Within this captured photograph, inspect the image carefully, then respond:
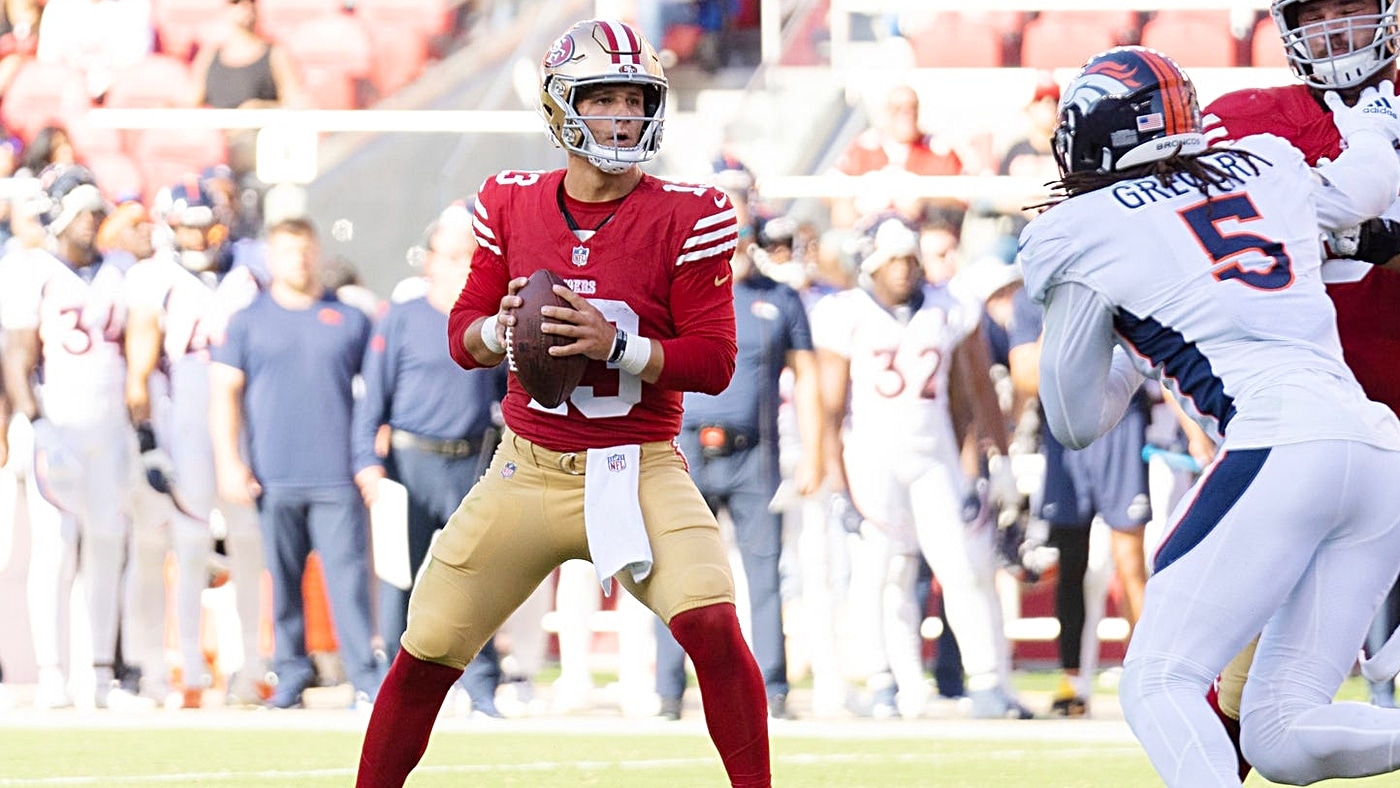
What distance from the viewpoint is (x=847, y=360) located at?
7434 mm

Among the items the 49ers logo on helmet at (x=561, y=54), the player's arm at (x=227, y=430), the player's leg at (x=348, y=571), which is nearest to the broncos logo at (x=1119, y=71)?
the 49ers logo on helmet at (x=561, y=54)

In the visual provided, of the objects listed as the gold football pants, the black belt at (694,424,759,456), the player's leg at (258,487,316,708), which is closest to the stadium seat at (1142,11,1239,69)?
the black belt at (694,424,759,456)

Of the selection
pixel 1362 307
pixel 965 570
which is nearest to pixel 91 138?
pixel 965 570

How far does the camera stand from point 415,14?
7.94 m

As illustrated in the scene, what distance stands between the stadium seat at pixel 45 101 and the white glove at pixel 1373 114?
5335 mm

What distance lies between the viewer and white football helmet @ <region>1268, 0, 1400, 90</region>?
387cm

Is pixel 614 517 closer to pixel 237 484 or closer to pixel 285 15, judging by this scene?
pixel 237 484

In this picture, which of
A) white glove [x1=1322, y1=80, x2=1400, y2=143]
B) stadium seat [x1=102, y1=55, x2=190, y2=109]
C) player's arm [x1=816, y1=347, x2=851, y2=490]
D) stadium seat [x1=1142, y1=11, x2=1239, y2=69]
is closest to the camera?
white glove [x1=1322, y1=80, x2=1400, y2=143]

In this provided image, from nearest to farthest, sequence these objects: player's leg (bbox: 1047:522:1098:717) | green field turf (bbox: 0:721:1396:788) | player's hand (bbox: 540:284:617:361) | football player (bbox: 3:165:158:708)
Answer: player's hand (bbox: 540:284:617:361) → green field turf (bbox: 0:721:1396:788) → player's leg (bbox: 1047:522:1098:717) → football player (bbox: 3:165:158:708)

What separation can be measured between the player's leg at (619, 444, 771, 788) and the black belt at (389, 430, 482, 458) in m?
3.38

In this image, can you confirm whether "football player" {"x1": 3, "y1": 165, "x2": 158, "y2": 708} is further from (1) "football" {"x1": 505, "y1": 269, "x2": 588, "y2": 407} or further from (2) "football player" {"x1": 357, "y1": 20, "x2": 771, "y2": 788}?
(1) "football" {"x1": 505, "y1": 269, "x2": 588, "y2": 407}

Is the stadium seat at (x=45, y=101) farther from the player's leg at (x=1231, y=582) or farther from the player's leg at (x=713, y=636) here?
the player's leg at (x=1231, y=582)

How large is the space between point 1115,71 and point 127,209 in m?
5.07

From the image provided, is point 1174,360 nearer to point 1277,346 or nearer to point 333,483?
point 1277,346
